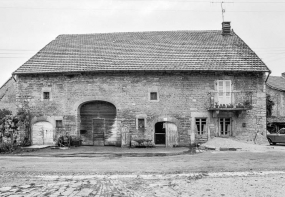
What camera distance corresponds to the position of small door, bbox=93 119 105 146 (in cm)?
2186

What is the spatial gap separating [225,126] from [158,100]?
4932 mm

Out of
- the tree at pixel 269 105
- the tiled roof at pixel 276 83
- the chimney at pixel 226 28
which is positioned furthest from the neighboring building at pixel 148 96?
the tiled roof at pixel 276 83

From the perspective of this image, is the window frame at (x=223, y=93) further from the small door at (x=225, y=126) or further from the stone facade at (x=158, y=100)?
the small door at (x=225, y=126)

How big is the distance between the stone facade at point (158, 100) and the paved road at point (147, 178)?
7.09 metres

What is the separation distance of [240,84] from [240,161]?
8.80m

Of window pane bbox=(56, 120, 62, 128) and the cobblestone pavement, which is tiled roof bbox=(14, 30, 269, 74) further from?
the cobblestone pavement

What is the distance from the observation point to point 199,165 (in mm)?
12680

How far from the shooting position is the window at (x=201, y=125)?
21047 millimetres

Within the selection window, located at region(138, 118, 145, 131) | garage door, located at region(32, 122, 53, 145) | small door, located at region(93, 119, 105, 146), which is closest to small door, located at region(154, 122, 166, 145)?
window, located at region(138, 118, 145, 131)

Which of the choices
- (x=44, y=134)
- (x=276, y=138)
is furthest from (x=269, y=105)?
(x=44, y=134)

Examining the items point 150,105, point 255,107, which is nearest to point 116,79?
point 150,105

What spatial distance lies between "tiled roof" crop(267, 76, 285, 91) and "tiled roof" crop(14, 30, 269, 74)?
12431 mm

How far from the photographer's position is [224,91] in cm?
2112

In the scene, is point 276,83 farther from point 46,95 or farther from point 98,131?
point 46,95
